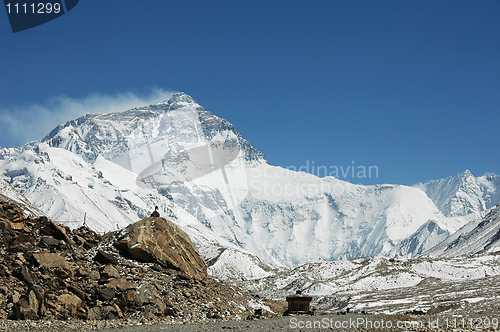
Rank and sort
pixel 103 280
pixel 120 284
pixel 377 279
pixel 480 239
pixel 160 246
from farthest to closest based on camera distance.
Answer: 1. pixel 480 239
2. pixel 377 279
3. pixel 160 246
4. pixel 103 280
5. pixel 120 284

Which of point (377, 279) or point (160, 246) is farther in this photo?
point (377, 279)

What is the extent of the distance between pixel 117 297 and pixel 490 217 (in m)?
204

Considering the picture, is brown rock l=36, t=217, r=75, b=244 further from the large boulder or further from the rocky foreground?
the large boulder

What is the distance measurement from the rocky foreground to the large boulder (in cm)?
7

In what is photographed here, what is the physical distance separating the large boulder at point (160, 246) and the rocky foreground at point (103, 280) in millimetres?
68

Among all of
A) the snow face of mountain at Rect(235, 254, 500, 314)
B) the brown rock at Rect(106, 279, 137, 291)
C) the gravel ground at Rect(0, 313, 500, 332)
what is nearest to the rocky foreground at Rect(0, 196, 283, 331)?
the brown rock at Rect(106, 279, 137, 291)

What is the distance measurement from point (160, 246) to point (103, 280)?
6940mm

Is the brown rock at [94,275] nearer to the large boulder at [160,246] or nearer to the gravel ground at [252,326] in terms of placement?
the gravel ground at [252,326]

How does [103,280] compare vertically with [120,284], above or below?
above

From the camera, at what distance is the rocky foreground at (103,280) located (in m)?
22.4

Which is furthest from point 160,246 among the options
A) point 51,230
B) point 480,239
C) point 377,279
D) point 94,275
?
point 480,239

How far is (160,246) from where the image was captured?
32.6 metres

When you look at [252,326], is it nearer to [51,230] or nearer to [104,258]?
[104,258]

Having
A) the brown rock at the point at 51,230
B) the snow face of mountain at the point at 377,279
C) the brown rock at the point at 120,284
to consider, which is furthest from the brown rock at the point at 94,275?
the snow face of mountain at the point at 377,279
